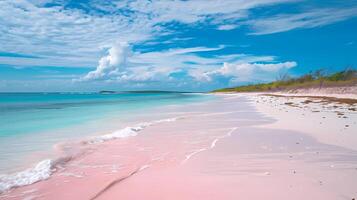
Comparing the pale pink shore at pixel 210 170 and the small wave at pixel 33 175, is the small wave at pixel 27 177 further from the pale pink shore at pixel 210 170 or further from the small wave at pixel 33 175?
the pale pink shore at pixel 210 170

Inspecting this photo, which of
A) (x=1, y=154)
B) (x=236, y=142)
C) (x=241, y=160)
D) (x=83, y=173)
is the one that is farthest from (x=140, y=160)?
(x=1, y=154)

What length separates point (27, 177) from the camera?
17.3ft

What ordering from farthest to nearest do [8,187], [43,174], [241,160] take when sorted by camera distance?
[241,160] → [43,174] → [8,187]

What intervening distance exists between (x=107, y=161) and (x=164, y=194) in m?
2.71

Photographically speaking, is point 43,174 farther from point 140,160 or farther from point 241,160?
point 241,160

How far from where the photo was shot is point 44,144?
8.77 metres

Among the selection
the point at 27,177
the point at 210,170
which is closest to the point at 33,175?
the point at 27,177

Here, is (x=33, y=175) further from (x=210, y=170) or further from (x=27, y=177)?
(x=210, y=170)

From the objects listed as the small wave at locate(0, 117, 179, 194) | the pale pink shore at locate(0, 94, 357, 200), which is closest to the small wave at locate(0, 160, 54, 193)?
the small wave at locate(0, 117, 179, 194)

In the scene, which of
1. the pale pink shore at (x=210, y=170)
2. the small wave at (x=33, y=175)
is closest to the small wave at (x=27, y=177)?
the small wave at (x=33, y=175)

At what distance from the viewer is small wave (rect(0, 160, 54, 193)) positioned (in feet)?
16.0

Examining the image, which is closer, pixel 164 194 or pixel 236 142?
pixel 164 194

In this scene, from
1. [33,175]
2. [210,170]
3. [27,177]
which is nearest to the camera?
[27,177]

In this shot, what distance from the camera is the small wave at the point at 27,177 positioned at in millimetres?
4887
